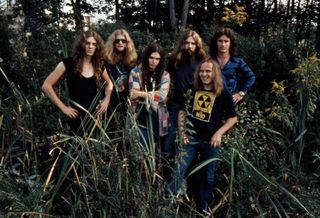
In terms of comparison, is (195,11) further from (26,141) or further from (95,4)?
(26,141)

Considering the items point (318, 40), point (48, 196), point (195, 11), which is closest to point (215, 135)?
point (48, 196)

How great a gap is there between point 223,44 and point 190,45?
0.33m

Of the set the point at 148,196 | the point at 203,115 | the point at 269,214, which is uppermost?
the point at 203,115

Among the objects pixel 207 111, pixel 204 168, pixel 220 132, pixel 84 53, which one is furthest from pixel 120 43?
pixel 204 168

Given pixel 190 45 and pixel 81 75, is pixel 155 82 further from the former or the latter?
pixel 81 75

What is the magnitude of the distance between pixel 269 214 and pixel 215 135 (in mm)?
869

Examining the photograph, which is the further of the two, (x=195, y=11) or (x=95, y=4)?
(x=95, y=4)

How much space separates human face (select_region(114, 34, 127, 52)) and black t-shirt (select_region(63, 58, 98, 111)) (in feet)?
1.56

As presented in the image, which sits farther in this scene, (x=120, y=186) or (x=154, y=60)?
(x=154, y=60)

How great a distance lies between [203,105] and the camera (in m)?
3.58

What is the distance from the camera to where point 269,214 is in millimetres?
2805

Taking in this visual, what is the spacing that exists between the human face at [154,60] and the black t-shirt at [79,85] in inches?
20.4

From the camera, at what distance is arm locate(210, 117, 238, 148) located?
345cm

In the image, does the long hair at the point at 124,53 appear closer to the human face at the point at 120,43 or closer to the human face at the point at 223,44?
the human face at the point at 120,43
